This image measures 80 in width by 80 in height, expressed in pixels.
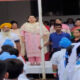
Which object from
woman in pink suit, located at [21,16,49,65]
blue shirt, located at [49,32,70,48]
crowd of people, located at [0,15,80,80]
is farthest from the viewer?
woman in pink suit, located at [21,16,49,65]

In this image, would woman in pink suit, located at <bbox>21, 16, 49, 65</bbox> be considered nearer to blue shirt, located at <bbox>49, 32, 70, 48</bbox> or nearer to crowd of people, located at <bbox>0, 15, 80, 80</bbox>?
crowd of people, located at <bbox>0, 15, 80, 80</bbox>

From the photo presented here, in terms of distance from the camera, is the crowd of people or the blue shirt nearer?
the crowd of people

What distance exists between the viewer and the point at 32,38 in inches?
336

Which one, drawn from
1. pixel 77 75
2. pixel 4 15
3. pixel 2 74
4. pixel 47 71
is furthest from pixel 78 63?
pixel 4 15

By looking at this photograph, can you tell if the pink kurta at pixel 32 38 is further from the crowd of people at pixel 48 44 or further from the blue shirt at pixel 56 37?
the blue shirt at pixel 56 37

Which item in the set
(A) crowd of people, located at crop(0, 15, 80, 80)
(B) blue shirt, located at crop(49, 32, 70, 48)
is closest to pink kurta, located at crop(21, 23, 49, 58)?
(A) crowd of people, located at crop(0, 15, 80, 80)

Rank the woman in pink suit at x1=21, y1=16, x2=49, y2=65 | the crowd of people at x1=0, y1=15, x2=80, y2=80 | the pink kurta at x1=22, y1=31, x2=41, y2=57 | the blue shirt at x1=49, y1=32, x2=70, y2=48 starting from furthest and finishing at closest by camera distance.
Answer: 1. the pink kurta at x1=22, y1=31, x2=41, y2=57
2. the woman in pink suit at x1=21, y1=16, x2=49, y2=65
3. the blue shirt at x1=49, y1=32, x2=70, y2=48
4. the crowd of people at x1=0, y1=15, x2=80, y2=80

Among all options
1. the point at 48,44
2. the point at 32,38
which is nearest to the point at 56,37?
the point at 48,44

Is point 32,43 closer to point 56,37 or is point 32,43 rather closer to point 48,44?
point 48,44

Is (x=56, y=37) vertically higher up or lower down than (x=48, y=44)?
higher up

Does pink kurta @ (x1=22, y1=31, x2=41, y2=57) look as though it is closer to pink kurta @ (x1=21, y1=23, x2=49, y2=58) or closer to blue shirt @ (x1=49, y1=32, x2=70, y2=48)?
pink kurta @ (x1=21, y1=23, x2=49, y2=58)

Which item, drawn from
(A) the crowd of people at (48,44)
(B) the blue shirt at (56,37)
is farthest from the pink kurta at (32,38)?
(B) the blue shirt at (56,37)

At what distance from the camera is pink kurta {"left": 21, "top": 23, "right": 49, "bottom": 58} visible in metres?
8.40

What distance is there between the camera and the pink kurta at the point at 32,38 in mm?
8398
